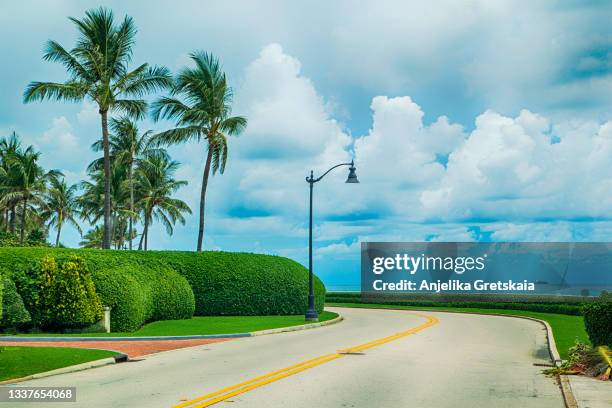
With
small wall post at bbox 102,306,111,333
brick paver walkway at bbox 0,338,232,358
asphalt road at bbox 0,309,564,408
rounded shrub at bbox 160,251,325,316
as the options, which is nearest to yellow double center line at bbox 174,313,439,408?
asphalt road at bbox 0,309,564,408

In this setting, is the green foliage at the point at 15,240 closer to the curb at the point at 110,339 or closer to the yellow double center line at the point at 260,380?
the curb at the point at 110,339

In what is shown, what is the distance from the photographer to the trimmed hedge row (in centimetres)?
2588

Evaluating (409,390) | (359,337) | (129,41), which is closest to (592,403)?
(409,390)

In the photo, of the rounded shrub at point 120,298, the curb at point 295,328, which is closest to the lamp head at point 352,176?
the curb at point 295,328

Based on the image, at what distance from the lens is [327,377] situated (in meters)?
13.2

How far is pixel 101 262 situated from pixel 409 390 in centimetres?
1817

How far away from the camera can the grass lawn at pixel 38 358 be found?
549 inches

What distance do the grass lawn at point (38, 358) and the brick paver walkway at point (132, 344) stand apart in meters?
1.55

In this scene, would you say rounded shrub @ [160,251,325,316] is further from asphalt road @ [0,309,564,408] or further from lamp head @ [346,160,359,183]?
asphalt road @ [0,309,564,408]

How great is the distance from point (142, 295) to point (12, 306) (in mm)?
5018

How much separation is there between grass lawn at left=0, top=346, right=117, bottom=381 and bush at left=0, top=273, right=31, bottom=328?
5494 mm

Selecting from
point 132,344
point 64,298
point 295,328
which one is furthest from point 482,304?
point 132,344

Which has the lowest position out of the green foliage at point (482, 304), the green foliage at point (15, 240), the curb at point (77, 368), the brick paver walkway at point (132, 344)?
the curb at point (77, 368)

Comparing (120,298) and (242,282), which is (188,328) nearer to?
(120,298)
